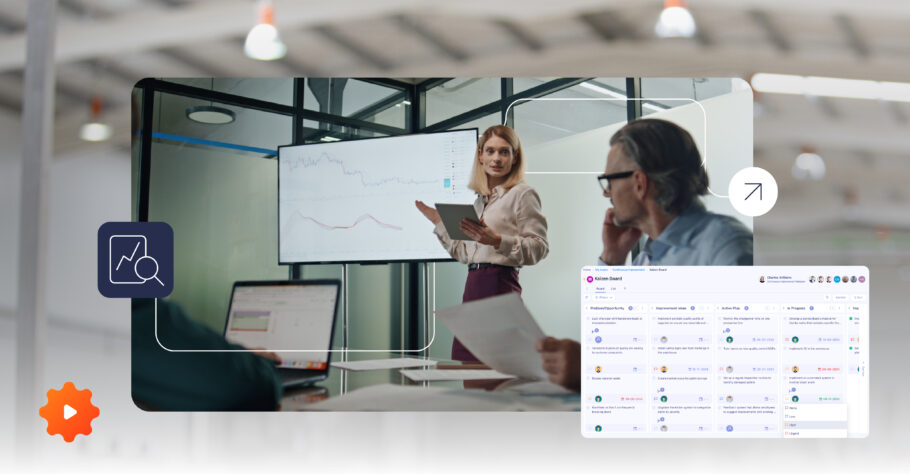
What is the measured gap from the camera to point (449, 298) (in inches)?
35.5

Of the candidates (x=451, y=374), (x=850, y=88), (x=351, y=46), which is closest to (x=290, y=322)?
(x=451, y=374)

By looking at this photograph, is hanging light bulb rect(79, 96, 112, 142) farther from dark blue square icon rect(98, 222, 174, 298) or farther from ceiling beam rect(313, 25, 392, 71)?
ceiling beam rect(313, 25, 392, 71)

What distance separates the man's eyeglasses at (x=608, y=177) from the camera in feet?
2.96

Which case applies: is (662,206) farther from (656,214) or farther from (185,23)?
(185,23)

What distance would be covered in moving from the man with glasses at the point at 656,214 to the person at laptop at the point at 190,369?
1.63 ft

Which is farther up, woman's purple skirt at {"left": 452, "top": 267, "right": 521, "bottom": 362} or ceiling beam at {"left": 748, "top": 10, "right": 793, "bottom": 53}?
ceiling beam at {"left": 748, "top": 10, "right": 793, "bottom": 53}

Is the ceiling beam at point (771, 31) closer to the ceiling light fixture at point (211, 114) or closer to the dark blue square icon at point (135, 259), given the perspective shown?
the ceiling light fixture at point (211, 114)

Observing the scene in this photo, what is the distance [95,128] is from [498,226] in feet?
2.42

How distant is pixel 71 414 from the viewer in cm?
94

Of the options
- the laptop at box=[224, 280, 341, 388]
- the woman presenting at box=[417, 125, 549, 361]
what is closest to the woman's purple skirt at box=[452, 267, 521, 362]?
the woman presenting at box=[417, 125, 549, 361]

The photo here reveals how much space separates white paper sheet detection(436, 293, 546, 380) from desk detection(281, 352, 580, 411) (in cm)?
3

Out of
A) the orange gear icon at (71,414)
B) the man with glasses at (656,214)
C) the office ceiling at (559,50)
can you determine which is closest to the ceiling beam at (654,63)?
the office ceiling at (559,50)

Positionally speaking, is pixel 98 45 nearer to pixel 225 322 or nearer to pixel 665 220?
pixel 225 322

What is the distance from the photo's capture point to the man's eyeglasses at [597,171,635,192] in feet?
2.96
